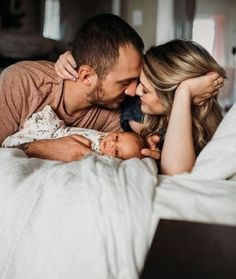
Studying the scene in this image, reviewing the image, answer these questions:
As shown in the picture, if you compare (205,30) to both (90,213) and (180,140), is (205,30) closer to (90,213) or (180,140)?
(180,140)

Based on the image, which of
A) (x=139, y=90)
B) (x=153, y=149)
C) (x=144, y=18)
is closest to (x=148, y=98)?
(x=139, y=90)

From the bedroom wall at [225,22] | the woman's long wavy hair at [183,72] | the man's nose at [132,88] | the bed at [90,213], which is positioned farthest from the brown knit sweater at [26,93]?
the bedroom wall at [225,22]

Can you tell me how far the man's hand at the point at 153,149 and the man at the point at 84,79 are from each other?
0.18 metres

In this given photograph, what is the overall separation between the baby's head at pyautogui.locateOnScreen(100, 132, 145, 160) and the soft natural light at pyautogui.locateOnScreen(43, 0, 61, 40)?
4.30 ft

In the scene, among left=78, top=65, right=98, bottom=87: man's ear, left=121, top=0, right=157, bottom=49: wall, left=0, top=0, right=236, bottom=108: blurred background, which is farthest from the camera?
left=121, top=0, right=157, bottom=49: wall

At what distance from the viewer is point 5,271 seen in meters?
0.75

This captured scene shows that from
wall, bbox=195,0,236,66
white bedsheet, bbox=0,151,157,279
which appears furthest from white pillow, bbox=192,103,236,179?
wall, bbox=195,0,236,66

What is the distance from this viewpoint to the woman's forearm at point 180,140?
3.62 ft

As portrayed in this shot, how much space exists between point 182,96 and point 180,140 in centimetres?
13

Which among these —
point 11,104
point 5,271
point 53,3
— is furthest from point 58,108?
point 53,3

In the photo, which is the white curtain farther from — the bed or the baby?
the bed

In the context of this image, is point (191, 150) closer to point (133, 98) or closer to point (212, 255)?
point (133, 98)

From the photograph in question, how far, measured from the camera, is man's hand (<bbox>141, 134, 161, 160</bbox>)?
1.17 meters

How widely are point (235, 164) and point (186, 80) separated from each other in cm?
33
